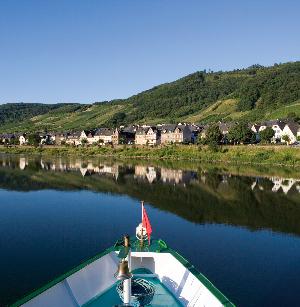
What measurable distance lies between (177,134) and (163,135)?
24.3 ft

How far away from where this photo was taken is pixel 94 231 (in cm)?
3256

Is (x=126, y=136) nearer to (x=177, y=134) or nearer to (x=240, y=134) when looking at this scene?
(x=177, y=134)

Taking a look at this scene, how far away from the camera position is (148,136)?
14012cm

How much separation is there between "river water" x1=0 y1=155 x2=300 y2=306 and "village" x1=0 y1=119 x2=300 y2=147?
42.9m

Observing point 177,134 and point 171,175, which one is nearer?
point 171,175

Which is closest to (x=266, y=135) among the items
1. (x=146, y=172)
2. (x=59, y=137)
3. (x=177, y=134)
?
(x=177, y=134)

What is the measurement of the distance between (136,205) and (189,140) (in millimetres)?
88448

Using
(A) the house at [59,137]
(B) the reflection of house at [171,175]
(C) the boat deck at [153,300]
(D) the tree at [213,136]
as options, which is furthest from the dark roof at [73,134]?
(C) the boat deck at [153,300]

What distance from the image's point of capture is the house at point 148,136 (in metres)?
138

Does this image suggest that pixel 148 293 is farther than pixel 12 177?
No

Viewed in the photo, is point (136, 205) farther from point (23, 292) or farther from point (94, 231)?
point (23, 292)

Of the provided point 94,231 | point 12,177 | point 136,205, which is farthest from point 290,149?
point 94,231

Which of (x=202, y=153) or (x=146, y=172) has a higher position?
(x=202, y=153)

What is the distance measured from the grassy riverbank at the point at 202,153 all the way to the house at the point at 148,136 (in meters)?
20.4
